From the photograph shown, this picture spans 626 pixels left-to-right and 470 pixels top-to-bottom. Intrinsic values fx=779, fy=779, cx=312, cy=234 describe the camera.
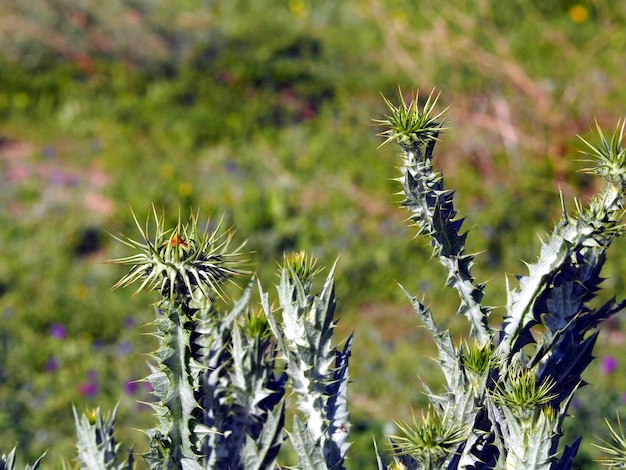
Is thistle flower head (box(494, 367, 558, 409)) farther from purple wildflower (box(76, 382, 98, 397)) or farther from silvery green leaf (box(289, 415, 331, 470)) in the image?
purple wildflower (box(76, 382, 98, 397))

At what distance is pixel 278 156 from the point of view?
647 centimetres

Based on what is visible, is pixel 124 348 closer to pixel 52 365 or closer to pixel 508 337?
pixel 52 365

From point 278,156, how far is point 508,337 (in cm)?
503

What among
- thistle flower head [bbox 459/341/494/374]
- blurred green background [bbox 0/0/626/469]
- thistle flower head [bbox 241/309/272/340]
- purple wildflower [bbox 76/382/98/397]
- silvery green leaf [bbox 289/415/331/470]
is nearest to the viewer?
thistle flower head [bbox 459/341/494/374]

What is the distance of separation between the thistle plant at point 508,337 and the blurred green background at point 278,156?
6.62 ft

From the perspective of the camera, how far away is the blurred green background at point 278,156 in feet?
14.7

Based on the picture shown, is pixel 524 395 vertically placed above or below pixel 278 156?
below

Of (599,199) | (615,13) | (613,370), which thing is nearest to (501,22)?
(615,13)

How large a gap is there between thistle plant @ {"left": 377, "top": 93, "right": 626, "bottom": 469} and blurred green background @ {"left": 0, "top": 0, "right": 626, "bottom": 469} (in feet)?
6.62

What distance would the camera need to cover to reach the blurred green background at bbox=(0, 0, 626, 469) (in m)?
4.49

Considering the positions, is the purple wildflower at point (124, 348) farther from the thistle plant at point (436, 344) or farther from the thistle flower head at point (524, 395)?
the thistle flower head at point (524, 395)

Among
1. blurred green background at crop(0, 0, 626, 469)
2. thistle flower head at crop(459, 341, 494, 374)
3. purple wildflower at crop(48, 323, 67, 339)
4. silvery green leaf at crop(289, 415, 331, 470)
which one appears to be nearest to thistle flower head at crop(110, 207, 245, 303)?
silvery green leaf at crop(289, 415, 331, 470)

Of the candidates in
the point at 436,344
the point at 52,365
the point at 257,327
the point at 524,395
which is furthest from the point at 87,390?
the point at 524,395

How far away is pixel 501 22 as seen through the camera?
27.7 ft
